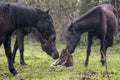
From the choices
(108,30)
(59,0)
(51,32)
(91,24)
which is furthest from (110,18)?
(59,0)

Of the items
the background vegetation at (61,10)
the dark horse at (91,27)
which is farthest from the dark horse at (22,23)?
the background vegetation at (61,10)

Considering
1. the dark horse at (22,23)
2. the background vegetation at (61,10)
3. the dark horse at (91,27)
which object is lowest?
the background vegetation at (61,10)

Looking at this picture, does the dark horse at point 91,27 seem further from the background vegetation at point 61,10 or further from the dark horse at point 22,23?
the background vegetation at point 61,10

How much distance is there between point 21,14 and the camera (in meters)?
8.12

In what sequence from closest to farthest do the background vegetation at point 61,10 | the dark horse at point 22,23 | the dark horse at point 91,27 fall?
the dark horse at point 22,23, the dark horse at point 91,27, the background vegetation at point 61,10

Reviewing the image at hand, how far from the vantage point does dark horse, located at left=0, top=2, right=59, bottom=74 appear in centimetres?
→ 788

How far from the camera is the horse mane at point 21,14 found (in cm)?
796

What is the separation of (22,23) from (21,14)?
229 millimetres

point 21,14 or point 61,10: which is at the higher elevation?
point 21,14

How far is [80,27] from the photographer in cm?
1052

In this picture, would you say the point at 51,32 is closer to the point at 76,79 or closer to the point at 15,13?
the point at 15,13

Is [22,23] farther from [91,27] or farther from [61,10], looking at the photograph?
[61,10]

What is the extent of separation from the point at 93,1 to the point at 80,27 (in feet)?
33.4

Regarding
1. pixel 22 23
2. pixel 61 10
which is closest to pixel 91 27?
pixel 22 23
